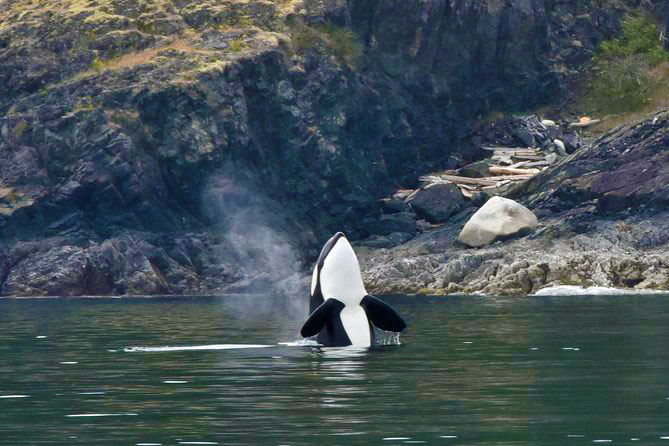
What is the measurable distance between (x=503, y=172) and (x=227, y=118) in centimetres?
1678

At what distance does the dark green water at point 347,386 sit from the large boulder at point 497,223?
32403mm

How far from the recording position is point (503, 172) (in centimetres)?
8575

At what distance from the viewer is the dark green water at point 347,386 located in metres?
16.2

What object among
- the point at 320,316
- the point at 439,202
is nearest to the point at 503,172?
the point at 439,202

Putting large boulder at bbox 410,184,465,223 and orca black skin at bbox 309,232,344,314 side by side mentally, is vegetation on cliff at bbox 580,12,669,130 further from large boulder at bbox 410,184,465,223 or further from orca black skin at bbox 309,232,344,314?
orca black skin at bbox 309,232,344,314

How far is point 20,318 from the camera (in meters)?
49.2

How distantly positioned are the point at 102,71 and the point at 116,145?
723 cm

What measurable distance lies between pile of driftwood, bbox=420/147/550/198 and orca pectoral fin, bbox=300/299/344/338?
54.1 metres

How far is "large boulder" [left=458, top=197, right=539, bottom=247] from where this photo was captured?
7300 centimetres

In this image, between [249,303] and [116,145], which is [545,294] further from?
[116,145]

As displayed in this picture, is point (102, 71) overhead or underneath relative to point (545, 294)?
overhead

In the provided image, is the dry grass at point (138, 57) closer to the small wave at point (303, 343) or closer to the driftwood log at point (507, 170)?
the driftwood log at point (507, 170)

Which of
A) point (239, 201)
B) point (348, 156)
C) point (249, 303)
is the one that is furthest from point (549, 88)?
point (249, 303)

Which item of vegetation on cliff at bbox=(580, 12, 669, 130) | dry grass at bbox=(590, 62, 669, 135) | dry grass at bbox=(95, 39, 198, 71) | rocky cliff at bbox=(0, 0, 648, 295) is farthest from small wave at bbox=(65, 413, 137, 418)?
vegetation on cliff at bbox=(580, 12, 669, 130)
